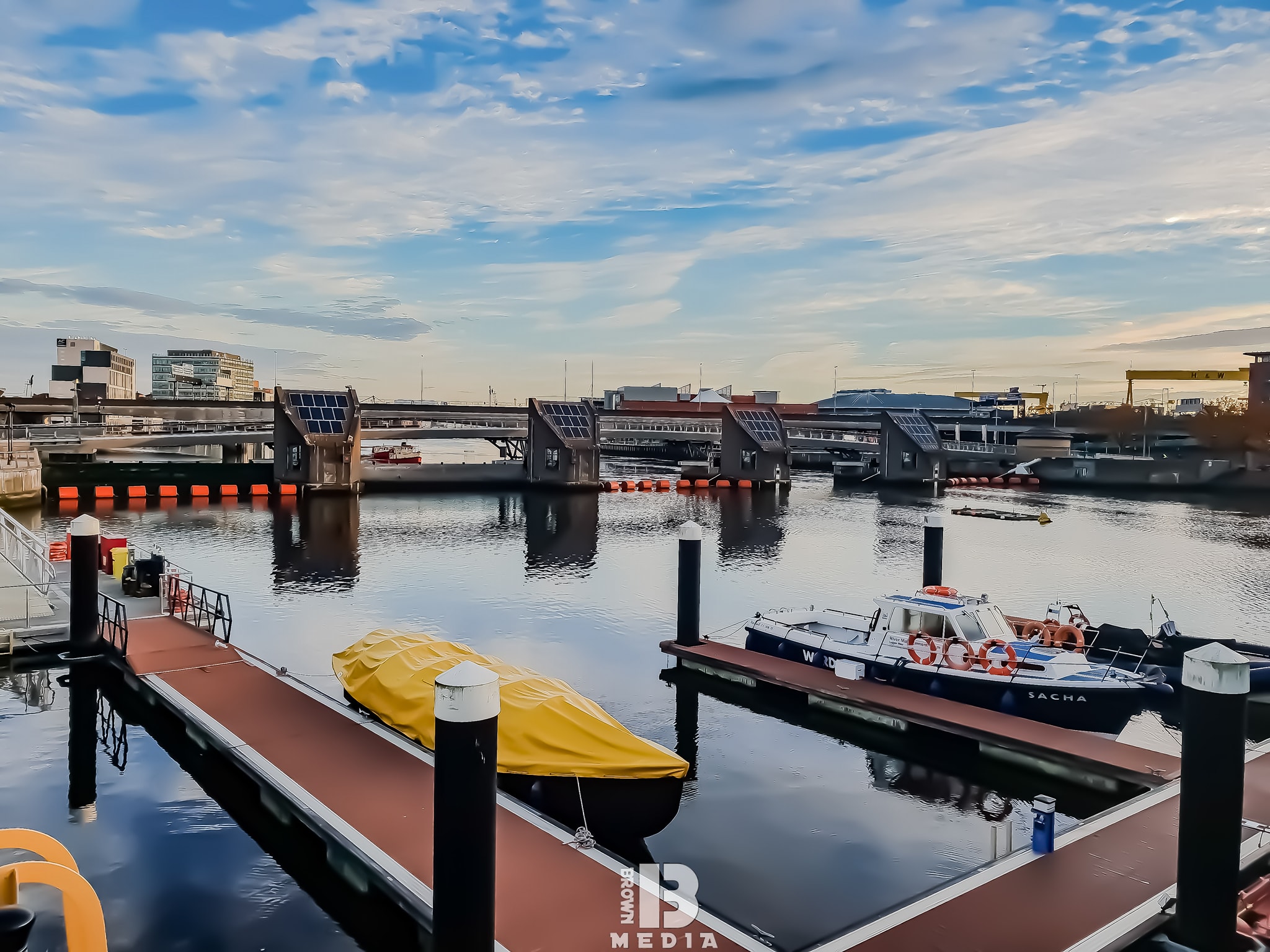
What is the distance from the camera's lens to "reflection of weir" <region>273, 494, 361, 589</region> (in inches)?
1698

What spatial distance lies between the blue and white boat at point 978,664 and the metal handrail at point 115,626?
19579 millimetres

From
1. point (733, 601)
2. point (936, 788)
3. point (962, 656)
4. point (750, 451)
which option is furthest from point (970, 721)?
point (750, 451)

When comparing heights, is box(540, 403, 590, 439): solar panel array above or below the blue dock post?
above

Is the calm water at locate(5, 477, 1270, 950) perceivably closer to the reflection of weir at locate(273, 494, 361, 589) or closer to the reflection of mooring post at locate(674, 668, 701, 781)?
the reflection of mooring post at locate(674, 668, 701, 781)

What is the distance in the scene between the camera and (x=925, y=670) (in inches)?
910

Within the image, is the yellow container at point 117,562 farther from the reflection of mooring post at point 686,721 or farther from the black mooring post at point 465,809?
the black mooring post at point 465,809

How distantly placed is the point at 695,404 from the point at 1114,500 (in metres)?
102

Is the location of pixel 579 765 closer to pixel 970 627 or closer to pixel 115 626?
pixel 970 627

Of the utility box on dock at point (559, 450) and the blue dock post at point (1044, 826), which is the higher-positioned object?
the utility box on dock at point (559, 450)

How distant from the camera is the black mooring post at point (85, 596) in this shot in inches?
987

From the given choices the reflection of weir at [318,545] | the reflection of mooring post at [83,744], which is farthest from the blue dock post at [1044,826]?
the reflection of weir at [318,545]

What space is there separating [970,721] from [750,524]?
47.0 metres

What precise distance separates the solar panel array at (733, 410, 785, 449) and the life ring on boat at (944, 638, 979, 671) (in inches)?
3082

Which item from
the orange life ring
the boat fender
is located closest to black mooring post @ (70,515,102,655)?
the boat fender
